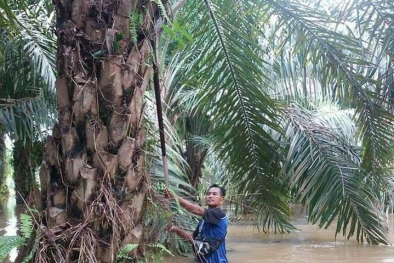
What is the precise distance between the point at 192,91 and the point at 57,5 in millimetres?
7483

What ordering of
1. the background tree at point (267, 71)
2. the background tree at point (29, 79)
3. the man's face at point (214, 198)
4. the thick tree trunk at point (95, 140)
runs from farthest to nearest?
the background tree at point (29, 79) → the background tree at point (267, 71) → the man's face at point (214, 198) → the thick tree trunk at point (95, 140)

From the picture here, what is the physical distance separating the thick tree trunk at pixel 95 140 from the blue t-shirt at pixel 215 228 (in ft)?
5.85

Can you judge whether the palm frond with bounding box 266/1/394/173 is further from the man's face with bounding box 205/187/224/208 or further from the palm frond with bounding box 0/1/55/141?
the palm frond with bounding box 0/1/55/141

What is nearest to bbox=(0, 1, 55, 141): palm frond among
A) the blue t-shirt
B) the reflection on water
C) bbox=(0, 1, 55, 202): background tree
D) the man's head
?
bbox=(0, 1, 55, 202): background tree

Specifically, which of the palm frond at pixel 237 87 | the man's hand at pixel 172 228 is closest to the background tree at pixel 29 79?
the palm frond at pixel 237 87

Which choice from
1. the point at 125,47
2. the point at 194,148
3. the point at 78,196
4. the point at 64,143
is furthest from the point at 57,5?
the point at 194,148

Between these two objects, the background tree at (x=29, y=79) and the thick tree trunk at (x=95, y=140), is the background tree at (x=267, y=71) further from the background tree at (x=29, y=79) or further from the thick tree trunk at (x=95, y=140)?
the background tree at (x=29, y=79)

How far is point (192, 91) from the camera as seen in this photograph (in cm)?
1121

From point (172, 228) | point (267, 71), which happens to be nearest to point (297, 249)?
point (267, 71)

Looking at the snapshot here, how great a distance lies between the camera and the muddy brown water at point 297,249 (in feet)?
30.2

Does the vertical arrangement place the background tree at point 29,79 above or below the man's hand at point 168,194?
above

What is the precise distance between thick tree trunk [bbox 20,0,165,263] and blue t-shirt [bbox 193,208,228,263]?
1.78 meters

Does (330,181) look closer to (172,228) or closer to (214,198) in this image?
(214,198)

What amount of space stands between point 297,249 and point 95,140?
770 centimetres
